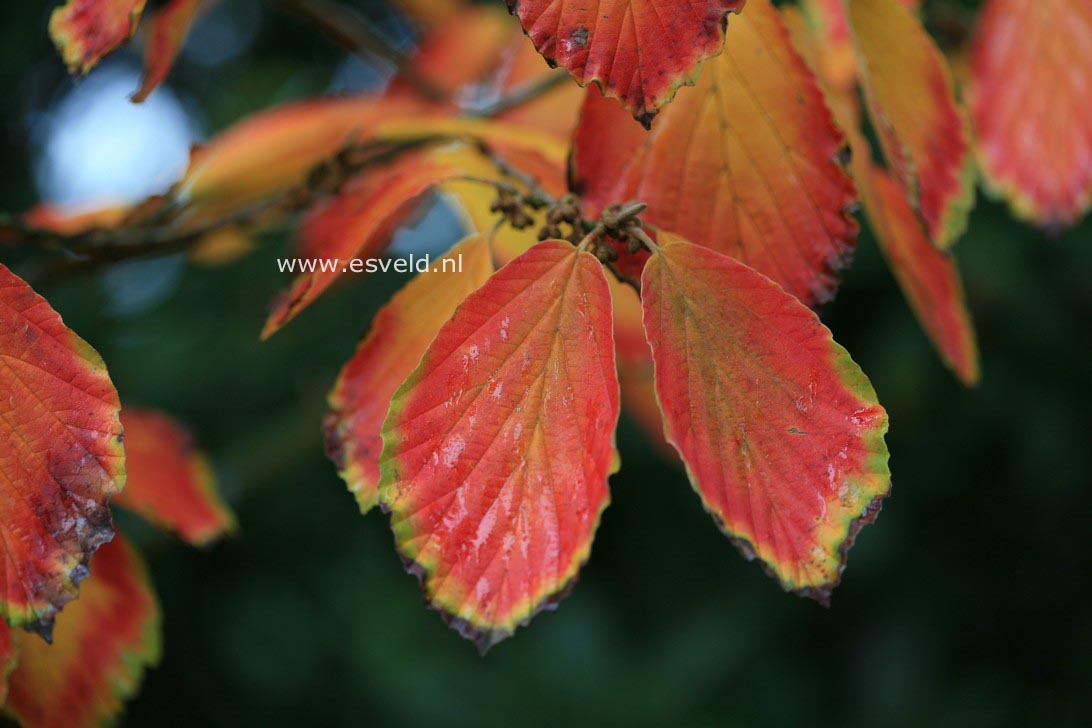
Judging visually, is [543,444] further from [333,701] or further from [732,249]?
[333,701]

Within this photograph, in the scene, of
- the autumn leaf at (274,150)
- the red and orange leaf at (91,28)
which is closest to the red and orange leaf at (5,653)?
the red and orange leaf at (91,28)

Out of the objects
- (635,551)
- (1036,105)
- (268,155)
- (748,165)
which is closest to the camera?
(748,165)

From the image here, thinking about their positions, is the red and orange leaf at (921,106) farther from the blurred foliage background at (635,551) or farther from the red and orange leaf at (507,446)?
the blurred foliage background at (635,551)

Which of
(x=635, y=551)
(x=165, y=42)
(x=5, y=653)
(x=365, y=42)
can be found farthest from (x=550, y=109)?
(x=635, y=551)

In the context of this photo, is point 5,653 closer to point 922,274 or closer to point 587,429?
point 587,429

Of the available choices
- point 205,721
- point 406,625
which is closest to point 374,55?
point 406,625

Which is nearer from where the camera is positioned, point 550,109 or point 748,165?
point 748,165

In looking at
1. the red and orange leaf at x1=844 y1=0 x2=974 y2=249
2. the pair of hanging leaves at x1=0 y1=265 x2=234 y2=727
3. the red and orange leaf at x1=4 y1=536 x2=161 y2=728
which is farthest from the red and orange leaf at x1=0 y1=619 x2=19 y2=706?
the red and orange leaf at x1=844 y1=0 x2=974 y2=249

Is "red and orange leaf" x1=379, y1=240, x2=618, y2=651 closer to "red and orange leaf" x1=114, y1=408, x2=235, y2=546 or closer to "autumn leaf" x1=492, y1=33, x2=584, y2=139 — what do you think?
"red and orange leaf" x1=114, y1=408, x2=235, y2=546
